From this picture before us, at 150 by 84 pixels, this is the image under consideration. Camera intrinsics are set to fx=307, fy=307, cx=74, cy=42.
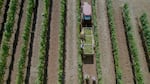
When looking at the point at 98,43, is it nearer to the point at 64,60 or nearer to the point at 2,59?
the point at 64,60

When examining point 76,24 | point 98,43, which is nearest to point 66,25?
point 76,24

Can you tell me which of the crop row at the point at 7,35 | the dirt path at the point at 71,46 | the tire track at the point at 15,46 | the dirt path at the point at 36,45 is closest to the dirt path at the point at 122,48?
the dirt path at the point at 71,46

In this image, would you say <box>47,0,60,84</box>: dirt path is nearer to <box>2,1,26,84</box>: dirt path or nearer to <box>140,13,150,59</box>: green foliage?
<box>2,1,26,84</box>: dirt path

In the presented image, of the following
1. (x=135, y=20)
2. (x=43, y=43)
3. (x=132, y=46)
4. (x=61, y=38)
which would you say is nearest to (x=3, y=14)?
(x=43, y=43)

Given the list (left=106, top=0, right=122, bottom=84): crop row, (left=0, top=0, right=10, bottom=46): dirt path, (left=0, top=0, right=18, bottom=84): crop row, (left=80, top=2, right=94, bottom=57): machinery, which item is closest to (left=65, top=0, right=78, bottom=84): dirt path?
(left=80, top=2, right=94, bottom=57): machinery

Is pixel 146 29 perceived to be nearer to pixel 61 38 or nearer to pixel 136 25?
pixel 136 25
